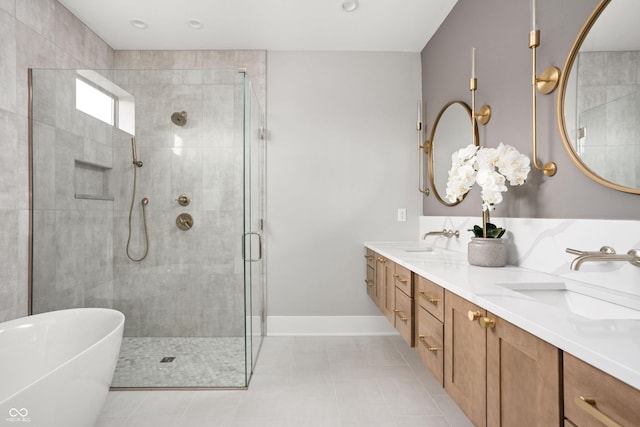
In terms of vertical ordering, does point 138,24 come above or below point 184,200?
above

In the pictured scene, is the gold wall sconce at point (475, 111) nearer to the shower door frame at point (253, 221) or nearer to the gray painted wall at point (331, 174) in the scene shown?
the gray painted wall at point (331, 174)

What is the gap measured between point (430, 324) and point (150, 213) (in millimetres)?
1809

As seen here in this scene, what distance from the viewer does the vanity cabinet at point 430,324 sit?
1431 mm

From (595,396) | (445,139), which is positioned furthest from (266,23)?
(595,396)

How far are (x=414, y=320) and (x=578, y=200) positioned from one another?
949 mm

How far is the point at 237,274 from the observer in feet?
7.26

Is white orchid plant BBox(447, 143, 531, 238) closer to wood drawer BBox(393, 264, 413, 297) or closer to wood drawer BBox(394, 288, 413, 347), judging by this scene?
wood drawer BBox(393, 264, 413, 297)

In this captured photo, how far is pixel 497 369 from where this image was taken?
0.99 m

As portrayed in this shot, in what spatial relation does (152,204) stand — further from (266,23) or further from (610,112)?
(610,112)

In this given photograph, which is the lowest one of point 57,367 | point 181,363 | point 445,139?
point 181,363

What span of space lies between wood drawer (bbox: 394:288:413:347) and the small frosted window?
2136 millimetres

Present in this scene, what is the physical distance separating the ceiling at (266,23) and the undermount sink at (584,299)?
2.15 meters

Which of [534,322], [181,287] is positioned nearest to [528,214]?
[534,322]

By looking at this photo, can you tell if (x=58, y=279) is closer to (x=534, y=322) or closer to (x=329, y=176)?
(x=329, y=176)
